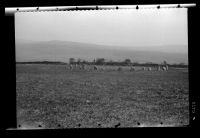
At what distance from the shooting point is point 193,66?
2.25 m

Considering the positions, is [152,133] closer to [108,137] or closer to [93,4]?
[108,137]

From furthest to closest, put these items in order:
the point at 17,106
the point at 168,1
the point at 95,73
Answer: the point at 95,73 → the point at 17,106 → the point at 168,1

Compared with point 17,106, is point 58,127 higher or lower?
lower

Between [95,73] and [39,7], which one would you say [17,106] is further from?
[95,73]

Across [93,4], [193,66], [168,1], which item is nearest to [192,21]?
[168,1]

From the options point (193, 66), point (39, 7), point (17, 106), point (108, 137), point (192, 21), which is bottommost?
point (108, 137)

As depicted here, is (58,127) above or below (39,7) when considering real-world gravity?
below

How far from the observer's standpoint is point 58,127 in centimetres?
226

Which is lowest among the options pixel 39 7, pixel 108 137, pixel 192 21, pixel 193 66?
pixel 108 137

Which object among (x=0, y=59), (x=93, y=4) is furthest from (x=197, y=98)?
(x=0, y=59)

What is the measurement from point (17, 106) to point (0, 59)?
0.57 meters

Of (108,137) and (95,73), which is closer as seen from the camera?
(108,137)

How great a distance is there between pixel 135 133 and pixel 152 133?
19cm

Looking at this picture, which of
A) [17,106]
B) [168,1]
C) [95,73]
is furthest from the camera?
[95,73]
